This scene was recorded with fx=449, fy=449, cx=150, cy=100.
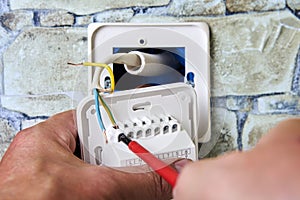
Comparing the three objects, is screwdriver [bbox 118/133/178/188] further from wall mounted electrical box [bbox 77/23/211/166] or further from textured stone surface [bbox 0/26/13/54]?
textured stone surface [bbox 0/26/13/54]

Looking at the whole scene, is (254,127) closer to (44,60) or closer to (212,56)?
(212,56)

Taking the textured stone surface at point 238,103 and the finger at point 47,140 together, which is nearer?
the finger at point 47,140

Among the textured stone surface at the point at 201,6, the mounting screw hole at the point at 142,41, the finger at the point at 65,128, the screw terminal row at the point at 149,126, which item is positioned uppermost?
the textured stone surface at the point at 201,6

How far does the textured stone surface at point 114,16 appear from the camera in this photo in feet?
1.66

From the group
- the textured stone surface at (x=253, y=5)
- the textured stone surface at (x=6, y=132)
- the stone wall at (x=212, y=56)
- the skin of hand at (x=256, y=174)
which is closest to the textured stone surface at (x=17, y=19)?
the stone wall at (x=212, y=56)

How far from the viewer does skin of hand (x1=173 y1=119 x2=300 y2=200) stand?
15cm

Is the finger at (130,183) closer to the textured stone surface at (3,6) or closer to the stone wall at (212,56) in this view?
the stone wall at (212,56)

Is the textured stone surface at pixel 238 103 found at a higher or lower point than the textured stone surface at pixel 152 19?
lower

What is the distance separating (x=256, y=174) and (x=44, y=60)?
1.34 ft

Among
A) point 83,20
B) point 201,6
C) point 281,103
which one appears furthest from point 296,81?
point 83,20

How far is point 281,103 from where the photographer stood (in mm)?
521

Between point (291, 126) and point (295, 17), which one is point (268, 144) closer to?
point (291, 126)

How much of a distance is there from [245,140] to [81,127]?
204 millimetres

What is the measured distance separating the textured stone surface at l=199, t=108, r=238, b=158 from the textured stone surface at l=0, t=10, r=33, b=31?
9.3 inches
